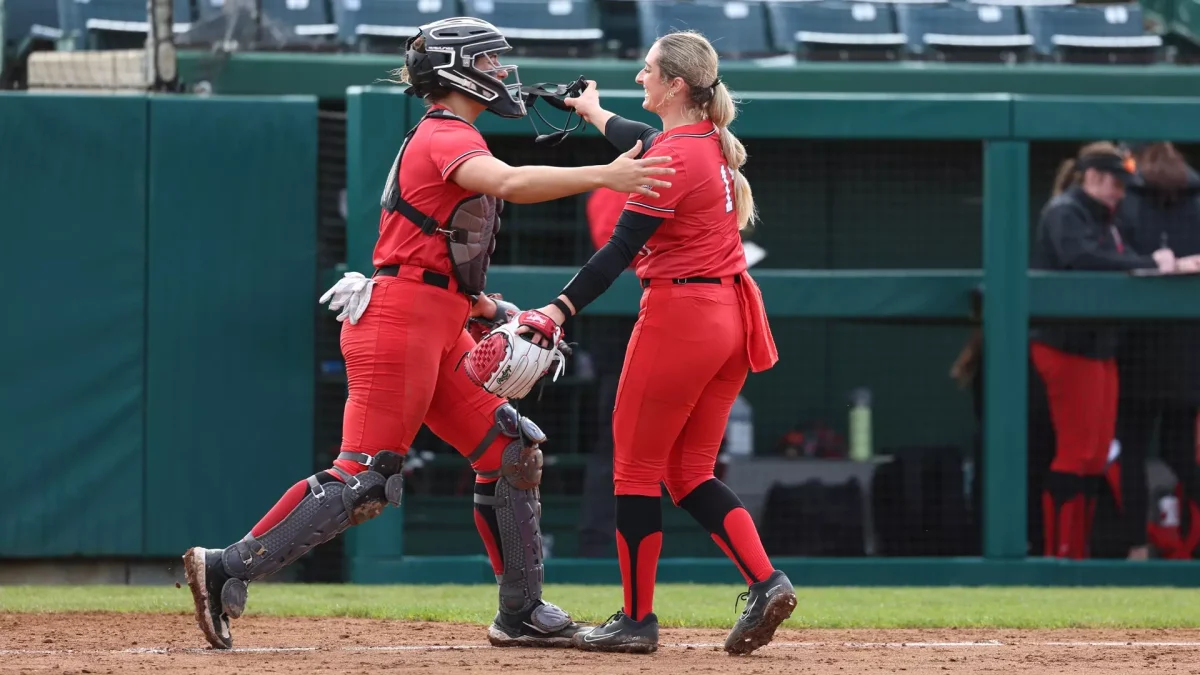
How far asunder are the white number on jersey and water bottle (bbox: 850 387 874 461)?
357 cm

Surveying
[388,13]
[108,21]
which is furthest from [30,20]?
[388,13]

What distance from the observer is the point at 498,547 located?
16.3ft

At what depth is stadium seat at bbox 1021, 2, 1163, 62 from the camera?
1229 cm

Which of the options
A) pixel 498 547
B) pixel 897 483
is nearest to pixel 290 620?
pixel 498 547

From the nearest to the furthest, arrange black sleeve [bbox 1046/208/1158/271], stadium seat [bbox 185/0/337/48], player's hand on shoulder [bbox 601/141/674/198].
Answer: player's hand on shoulder [bbox 601/141/674/198] → black sleeve [bbox 1046/208/1158/271] → stadium seat [bbox 185/0/337/48]

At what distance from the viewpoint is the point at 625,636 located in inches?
182

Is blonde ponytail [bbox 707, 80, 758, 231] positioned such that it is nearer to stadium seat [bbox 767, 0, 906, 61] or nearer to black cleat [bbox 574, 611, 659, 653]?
black cleat [bbox 574, 611, 659, 653]

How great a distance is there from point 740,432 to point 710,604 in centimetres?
178

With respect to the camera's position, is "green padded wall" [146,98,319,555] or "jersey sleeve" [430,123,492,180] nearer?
"jersey sleeve" [430,123,492,180]

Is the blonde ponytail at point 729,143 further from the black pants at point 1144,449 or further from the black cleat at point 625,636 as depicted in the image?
the black pants at point 1144,449

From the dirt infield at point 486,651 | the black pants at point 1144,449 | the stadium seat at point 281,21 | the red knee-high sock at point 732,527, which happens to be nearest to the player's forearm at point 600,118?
the red knee-high sock at point 732,527

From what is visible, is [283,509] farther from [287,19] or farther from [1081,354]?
[287,19]

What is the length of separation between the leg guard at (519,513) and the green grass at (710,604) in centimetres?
90

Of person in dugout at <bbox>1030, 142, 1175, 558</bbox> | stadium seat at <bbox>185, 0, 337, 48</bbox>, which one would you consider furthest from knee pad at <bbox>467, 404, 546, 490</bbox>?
stadium seat at <bbox>185, 0, 337, 48</bbox>
